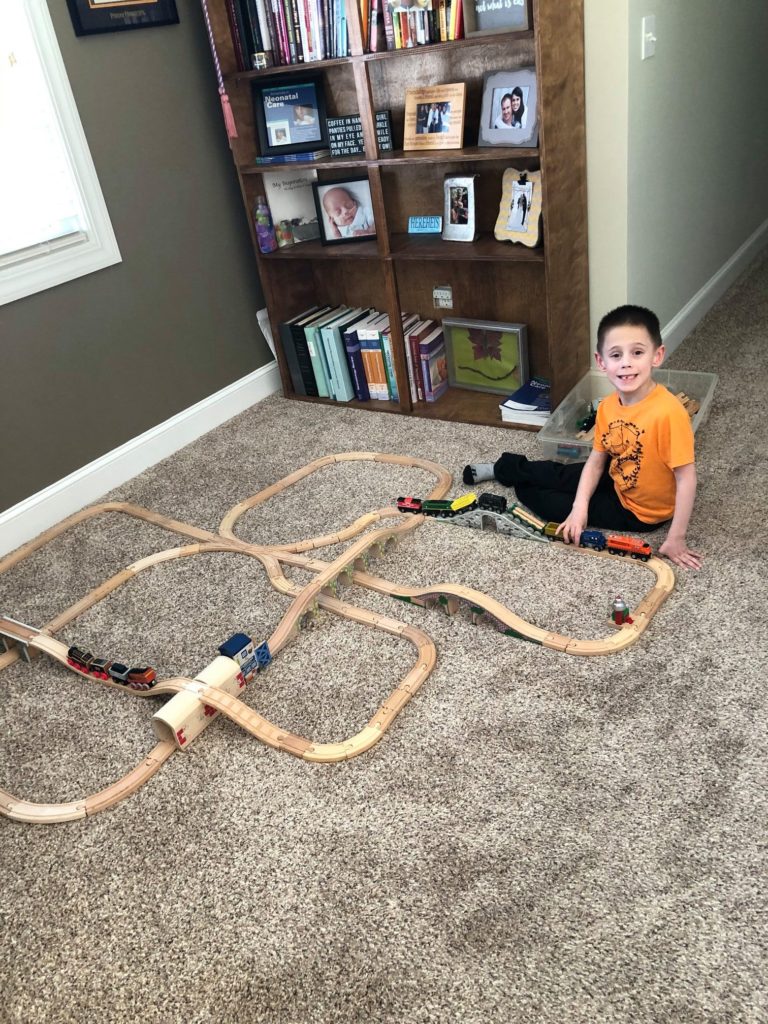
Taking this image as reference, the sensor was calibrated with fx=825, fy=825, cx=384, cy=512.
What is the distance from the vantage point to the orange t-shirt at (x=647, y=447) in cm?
197

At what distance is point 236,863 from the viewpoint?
146cm

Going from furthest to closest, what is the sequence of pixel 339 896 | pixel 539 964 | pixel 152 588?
pixel 152 588, pixel 339 896, pixel 539 964

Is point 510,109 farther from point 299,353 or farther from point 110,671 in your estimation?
point 110,671

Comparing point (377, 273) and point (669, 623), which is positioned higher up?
point (377, 273)

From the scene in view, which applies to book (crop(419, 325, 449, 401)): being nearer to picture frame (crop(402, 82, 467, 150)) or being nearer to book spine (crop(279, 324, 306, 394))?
book spine (crop(279, 324, 306, 394))

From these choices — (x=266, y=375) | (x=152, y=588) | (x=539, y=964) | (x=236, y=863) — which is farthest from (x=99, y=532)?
(x=539, y=964)

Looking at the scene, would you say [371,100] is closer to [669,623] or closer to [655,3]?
[655,3]

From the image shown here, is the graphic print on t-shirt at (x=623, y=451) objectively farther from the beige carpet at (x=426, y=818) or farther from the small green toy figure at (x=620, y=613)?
the small green toy figure at (x=620, y=613)

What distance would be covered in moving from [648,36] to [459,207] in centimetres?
73

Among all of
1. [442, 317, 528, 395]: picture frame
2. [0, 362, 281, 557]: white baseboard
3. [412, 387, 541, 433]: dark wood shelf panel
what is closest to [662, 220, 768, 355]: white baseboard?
[442, 317, 528, 395]: picture frame

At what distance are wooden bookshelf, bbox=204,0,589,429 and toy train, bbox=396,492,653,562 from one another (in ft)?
2.09

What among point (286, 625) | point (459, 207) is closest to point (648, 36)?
point (459, 207)

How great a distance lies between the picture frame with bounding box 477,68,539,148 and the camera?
8.05 ft

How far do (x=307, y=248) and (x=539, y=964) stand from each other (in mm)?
2498
